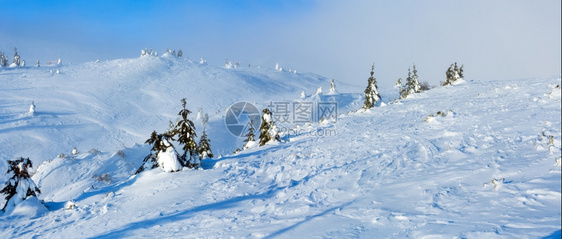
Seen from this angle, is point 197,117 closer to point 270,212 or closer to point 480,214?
point 270,212

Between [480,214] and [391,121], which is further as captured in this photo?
[391,121]

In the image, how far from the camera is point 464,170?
27.6ft

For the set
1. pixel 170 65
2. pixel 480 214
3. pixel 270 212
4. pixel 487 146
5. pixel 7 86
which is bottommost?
pixel 270 212

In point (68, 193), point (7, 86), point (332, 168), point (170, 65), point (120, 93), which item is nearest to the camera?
point (332, 168)

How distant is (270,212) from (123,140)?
40416 mm

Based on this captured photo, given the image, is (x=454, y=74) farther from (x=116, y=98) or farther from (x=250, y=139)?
(x=116, y=98)

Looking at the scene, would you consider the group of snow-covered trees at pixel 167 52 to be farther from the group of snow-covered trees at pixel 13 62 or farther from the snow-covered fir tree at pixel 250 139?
the snow-covered fir tree at pixel 250 139

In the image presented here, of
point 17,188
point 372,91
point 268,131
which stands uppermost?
point 372,91

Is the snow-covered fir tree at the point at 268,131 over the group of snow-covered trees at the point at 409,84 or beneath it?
beneath

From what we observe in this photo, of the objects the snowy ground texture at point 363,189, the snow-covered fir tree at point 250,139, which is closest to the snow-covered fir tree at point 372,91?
the snowy ground texture at point 363,189

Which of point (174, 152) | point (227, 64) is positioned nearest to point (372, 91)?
point (174, 152)

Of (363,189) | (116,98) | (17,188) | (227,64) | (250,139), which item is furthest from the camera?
(227,64)

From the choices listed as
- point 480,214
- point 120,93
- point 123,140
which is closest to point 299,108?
point 123,140

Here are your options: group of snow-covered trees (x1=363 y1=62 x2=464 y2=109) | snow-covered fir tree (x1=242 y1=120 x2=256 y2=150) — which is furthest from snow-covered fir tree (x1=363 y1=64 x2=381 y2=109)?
snow-covered fir tree (x1=242 y1=120 x2=256 y2=150)
